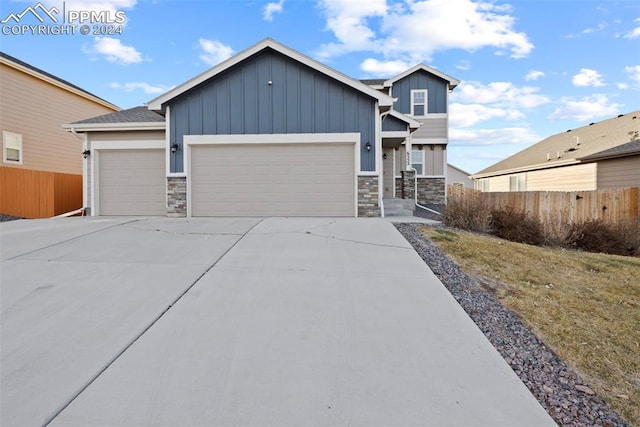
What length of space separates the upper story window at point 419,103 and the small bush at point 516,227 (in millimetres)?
9527

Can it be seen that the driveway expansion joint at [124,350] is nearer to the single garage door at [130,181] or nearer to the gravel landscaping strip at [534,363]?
the gravel landscaping strip at [534,363]

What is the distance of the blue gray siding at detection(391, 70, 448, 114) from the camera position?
→ 18.3 metres

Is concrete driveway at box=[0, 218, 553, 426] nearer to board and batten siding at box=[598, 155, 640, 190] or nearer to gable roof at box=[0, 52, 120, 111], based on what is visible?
gable roof at box=[0, 52, 120, 111]

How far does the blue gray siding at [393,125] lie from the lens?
13478 mm

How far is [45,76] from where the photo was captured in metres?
16.0

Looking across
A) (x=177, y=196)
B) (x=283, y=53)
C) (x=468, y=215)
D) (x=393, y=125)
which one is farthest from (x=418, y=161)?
(x=177, y=196)

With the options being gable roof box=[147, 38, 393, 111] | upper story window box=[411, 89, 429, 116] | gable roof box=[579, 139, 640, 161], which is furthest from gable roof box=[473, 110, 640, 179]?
gable roof box=[147, 38, 393, 111]

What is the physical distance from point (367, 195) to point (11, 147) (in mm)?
14750

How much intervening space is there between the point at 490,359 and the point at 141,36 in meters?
13.0

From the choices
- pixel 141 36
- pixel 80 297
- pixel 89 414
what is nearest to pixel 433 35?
pixel 141 36

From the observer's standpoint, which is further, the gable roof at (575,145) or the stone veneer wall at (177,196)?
the gable roof at (575,145)

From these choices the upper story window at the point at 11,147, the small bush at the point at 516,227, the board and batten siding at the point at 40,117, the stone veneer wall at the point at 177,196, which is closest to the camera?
the small bush at the point at 516,227

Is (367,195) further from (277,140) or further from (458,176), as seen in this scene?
(458,176)

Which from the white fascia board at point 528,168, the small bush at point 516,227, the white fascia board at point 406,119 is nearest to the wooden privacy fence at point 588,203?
the small bush at point 516,227
